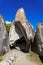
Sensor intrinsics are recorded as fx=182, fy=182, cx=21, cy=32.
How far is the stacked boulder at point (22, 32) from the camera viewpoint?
13281 mm

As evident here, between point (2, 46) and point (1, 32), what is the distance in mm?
1059

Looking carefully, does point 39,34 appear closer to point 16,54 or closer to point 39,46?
point 39,46

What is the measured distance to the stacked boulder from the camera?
1328cm

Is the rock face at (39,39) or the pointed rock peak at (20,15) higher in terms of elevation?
the pointed rock peak at (20,15)

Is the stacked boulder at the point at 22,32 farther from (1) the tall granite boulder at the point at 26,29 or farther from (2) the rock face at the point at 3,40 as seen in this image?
(2) the rock face at the point at 3,40

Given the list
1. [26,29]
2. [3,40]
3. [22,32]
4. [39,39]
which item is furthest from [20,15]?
[39,39]

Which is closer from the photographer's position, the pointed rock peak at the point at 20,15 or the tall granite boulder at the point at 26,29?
the tall granite boulder at the point at 26,29

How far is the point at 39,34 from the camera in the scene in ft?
42.1

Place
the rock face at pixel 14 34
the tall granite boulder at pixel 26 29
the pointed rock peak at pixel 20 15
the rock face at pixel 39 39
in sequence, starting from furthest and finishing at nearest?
the pointed rock peak at pixel 20 15 → the rock face at pixel 14 34 → the tall granite boulder at pixel 26 29 → the rock face at pixel 39 39

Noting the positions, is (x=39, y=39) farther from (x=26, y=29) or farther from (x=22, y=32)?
(x=22, y=32)

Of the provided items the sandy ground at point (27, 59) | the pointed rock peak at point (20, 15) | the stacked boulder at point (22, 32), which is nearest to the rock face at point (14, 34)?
the stacked boulder at point (22, 32)

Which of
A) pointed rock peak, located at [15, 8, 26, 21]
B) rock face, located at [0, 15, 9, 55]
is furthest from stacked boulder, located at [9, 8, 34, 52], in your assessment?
rock face, located at [0, 15, 9, 55]

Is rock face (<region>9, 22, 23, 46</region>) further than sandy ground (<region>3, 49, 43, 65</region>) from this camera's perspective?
Yes

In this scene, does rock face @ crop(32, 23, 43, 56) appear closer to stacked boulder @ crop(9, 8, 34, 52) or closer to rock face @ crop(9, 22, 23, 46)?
Result: stacked boulder @ crop(9, 8, 34, 52)
